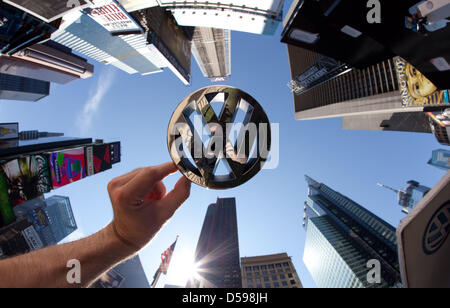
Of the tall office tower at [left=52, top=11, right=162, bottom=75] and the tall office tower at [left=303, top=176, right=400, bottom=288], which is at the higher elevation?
the tall office tower at [left=52, top=11, right=162, bottom=75]

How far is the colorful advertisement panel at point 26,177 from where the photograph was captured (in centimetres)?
2759

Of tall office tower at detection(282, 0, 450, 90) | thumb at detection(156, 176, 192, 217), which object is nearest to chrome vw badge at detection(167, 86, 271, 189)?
thumb at detection(156, 176, 192, 217)

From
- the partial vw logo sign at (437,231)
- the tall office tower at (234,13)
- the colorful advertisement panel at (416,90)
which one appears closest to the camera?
the partial vw logo sign at (437,231)

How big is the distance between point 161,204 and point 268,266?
79318 millimetres

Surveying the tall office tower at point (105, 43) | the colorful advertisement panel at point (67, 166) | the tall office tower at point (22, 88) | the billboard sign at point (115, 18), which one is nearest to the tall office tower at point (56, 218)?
the tall office tower at point (22, 88)


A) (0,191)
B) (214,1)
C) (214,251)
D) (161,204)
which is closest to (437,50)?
(161,204)

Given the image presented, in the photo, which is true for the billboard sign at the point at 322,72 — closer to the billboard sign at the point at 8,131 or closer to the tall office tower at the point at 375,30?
the tall office tower at the point at 375,30

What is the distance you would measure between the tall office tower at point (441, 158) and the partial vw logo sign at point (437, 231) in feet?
257

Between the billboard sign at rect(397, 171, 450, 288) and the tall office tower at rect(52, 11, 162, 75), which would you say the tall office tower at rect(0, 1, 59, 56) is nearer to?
the tall office tower at rect(52, 11, 162, 75)

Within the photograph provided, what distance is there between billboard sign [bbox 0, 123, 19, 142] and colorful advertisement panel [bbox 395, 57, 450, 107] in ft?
211

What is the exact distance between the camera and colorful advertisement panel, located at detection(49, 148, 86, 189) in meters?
34.6

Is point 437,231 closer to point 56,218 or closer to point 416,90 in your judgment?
point 416,90
